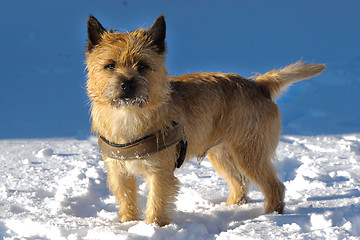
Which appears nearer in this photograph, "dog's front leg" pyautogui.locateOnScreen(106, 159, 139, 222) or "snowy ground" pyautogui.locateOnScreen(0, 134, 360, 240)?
"snowy ground" pyautogui.locateOnScreen(0, 134, 360, 240)

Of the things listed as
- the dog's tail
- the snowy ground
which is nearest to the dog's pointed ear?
the dog's tail

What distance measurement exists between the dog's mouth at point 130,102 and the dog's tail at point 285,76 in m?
1.69

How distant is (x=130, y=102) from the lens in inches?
134

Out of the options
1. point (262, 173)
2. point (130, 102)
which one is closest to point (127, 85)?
point (130, 102)

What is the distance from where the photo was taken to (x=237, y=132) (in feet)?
14.5

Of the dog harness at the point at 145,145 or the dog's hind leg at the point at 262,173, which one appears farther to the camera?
the dog's hind leg at the point at 262,173

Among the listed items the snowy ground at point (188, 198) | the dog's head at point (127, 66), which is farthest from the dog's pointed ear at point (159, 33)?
the snowy ground at point (188, 198)

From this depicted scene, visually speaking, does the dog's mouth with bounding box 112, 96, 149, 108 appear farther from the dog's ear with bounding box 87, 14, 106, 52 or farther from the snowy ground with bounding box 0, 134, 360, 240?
the snowy ground with bounding box 0, 134, 360, 240

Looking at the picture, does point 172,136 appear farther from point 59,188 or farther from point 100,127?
point 59,188

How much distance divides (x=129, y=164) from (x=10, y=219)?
1322 mm

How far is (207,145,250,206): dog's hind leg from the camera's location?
16.1 ft

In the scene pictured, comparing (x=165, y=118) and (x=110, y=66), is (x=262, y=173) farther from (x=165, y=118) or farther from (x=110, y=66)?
(x=110, y=66)

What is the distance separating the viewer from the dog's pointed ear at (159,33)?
12.0 feet

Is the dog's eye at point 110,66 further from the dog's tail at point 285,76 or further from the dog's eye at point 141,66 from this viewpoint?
the dog's tail at point 285,76
